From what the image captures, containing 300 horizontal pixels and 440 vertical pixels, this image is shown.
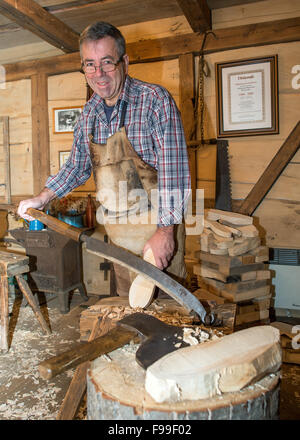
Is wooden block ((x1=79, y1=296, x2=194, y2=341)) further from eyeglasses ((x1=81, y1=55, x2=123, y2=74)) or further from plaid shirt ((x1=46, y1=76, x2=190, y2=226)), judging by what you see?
eyeglasses ((x1=81, y1=55, x2=123, y2=74))

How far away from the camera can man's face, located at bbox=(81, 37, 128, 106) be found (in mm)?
2043

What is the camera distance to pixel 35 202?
226 cm

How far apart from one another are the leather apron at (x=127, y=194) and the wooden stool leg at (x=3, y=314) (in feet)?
4.47

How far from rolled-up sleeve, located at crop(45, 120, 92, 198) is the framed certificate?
2027mm

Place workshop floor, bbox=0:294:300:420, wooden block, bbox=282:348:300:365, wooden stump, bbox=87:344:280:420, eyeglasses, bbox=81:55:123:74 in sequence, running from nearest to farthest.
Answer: wooden stump, bbox=87:344:280:420 < eyeglasses, bbox=81:55:123:74 < workshop floor, bbox=0:294:300:420 < wooden block, bbox=282:348:300:365

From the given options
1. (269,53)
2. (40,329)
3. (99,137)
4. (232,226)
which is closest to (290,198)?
(232,226)

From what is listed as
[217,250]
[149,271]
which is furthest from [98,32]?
[217,250]

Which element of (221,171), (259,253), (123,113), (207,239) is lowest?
(259,253)

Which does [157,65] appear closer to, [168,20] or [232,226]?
[168,20]

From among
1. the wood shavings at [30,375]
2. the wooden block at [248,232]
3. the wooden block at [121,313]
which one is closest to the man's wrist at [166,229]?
the wooden block at [121,313]

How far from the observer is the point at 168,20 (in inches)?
166

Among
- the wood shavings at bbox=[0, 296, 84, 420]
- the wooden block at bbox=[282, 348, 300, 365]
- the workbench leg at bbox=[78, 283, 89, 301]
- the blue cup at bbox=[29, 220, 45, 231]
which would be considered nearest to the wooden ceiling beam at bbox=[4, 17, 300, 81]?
the blue cup at bbox=[29, 220, 45, 231]

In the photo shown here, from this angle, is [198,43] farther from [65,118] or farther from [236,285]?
[236,285]

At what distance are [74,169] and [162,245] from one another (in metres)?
0.96
